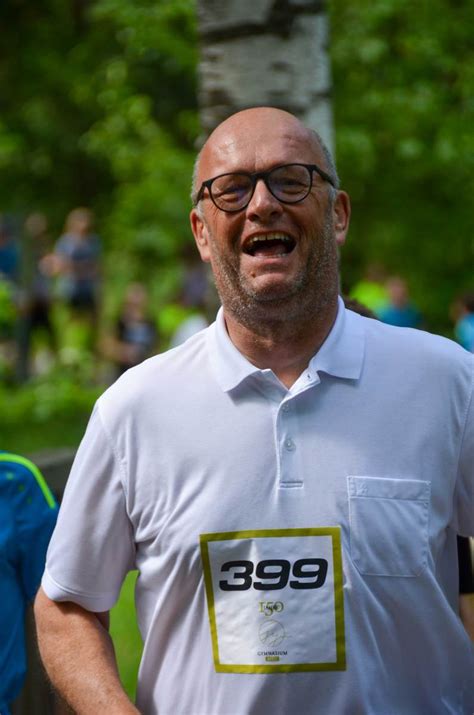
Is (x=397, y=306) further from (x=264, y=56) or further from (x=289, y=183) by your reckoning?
(x=289, y=183)

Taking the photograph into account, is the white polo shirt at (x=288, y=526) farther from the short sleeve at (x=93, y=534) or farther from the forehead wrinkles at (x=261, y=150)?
the forehead wrinkles at (x=261, y=150)

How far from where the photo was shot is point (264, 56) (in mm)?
5023

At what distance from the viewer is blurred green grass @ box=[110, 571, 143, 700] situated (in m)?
5.28

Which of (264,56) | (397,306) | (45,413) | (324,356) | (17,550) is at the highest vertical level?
(264,56)

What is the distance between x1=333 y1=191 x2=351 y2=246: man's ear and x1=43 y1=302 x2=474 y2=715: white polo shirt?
0.88 ft

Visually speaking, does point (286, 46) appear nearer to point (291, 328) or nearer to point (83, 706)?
point (291, 328)

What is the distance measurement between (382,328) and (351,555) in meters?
0.55

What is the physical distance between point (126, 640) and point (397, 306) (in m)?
10.5

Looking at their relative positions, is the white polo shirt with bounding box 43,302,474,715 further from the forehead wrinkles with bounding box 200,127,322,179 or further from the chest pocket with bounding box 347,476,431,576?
the forehead wrinkles with bounding box 200,127,322,179

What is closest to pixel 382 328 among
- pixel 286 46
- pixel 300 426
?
pixel 300 426

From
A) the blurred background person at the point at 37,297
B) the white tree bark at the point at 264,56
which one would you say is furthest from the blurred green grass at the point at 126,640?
the blurred background person at the point at 37,297

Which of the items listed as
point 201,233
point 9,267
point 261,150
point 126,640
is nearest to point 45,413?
point 126,640

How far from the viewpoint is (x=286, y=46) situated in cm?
502

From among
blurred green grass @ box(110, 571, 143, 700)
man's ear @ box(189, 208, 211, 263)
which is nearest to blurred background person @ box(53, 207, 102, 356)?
blurred green grass @ box(110, 571, 143, 700)
